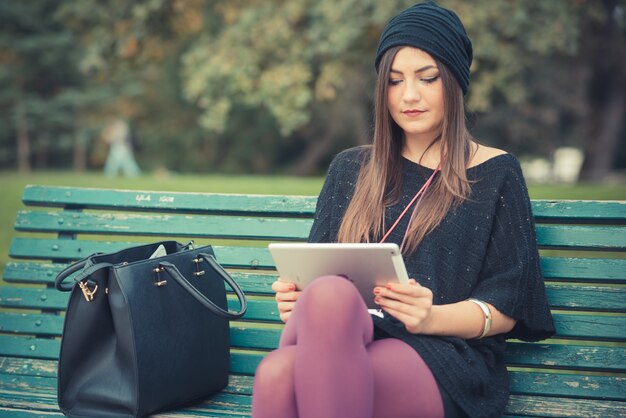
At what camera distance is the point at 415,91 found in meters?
2.89

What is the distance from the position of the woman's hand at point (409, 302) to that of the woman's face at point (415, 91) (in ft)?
2.23

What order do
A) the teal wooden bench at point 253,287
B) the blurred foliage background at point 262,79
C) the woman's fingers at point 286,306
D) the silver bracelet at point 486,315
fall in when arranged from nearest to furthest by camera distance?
the silver bracelet at point 486,315
the woman's fingers at point 286,306
the teal wooden bench at point 253,287
the blurred foliage background at point 262,79

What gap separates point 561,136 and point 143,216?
23419 millimetres

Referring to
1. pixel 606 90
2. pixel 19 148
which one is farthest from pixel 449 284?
pixel 19 148

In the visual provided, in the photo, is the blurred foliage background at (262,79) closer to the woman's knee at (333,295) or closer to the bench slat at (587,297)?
the bench slat at (587,297)

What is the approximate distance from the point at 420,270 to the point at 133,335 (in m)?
0.93

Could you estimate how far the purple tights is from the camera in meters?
2.29

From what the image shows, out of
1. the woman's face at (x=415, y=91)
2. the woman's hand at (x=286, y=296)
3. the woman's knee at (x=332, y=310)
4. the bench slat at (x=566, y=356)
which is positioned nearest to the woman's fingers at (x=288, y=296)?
the woman's hand at (x=286, y=296)

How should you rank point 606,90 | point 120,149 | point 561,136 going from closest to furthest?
point 606,90, point 120,149, point 561,136

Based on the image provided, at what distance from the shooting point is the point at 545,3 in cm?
1067

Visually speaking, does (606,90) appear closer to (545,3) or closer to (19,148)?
(545,3)

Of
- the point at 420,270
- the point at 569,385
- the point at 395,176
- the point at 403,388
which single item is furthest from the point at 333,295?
the point at 569,385

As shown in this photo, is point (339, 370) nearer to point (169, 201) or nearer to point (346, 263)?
point (346, 263)

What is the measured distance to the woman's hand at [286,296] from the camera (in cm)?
275
